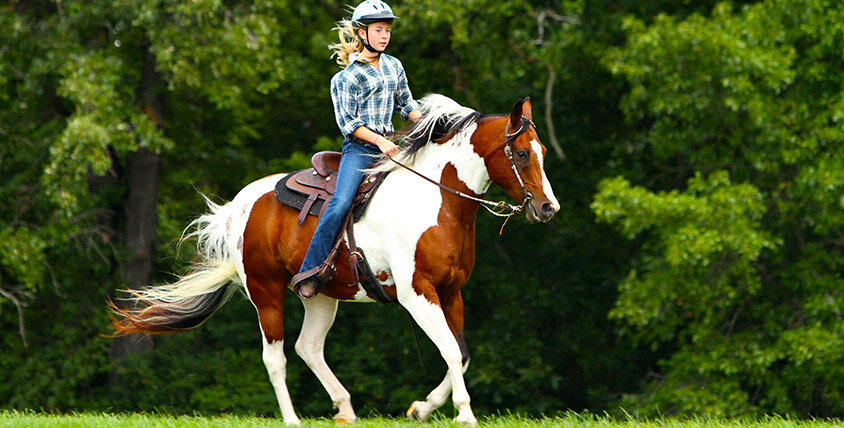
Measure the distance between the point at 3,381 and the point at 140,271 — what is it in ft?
9.73

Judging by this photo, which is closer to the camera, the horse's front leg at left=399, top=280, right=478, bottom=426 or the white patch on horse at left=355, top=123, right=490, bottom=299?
the horse's front leg at left=399, top=280, right=478, bottom=426

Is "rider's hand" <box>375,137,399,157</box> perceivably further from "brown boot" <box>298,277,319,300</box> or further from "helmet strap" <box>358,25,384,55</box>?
"brown boot" <box>298,277,319,300</box>

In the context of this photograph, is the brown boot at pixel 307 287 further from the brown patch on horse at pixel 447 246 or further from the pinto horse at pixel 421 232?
the brown patch on horse at pixel 447 246

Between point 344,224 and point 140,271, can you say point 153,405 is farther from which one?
point 344,224

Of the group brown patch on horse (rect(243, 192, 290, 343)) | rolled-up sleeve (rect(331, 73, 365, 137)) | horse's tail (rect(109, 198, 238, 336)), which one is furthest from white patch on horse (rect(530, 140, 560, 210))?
horse's tail (rect(109, 198, 238, 336))

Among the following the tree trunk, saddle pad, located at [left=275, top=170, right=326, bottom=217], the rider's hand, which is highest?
the rider's hand

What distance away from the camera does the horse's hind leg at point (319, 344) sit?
6758 mm

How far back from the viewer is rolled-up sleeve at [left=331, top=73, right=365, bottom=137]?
6227mm

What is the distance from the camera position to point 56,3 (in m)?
14.7

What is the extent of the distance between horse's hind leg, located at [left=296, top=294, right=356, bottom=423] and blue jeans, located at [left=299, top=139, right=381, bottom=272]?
30.9 inches

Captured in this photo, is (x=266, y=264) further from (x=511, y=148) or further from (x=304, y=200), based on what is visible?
(x=511, y=148)

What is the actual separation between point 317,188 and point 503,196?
10730 millimetres

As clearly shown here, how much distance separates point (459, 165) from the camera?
6.11m

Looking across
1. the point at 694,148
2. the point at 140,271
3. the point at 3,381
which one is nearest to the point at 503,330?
the point at 694,148
